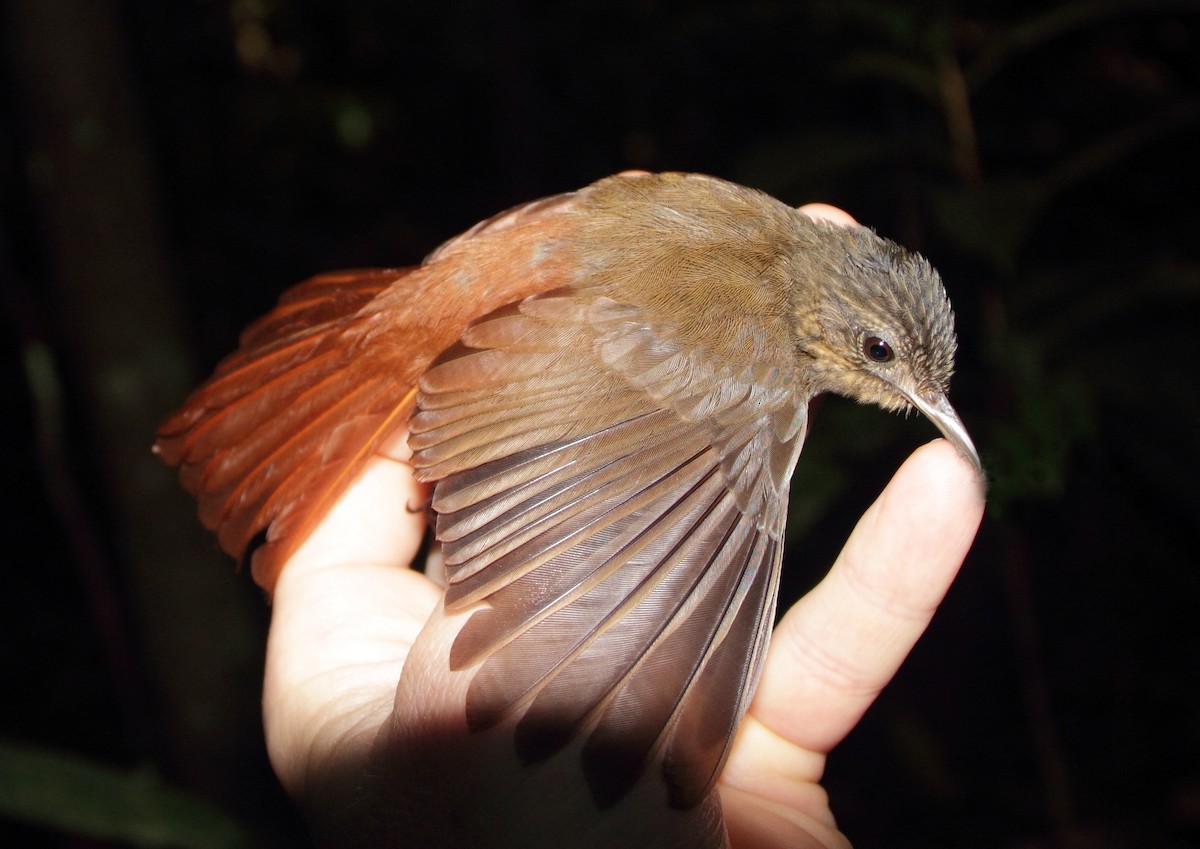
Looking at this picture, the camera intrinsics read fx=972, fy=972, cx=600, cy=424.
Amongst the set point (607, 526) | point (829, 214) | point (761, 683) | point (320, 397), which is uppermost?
point (829, 214)

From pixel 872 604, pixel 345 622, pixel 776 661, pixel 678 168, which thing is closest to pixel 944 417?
pixel 872 604

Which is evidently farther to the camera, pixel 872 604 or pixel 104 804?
pixel 104 804

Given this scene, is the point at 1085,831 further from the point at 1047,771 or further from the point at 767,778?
the point at 767,778

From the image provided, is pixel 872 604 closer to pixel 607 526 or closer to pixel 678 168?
pixel 607 526

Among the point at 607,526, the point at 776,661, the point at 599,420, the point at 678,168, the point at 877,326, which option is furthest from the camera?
the point at 678,168

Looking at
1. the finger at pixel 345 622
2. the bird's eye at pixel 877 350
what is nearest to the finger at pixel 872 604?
the bird's eye at pixel 877 350

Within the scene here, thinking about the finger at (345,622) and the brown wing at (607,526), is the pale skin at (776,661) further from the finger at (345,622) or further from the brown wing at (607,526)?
the brown wing at (607,526)

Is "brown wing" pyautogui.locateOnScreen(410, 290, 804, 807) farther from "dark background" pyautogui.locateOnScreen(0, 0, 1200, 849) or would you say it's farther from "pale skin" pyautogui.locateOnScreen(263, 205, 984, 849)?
"dark background" pyautogui.locateOnScreen(0, 0, 1200, 849)
